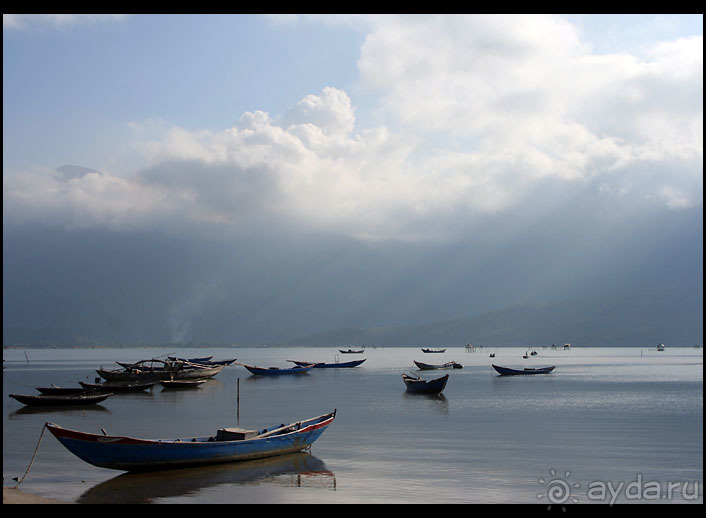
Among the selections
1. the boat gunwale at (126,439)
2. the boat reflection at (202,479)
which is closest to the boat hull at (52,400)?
the boat gunwale at (126,439)

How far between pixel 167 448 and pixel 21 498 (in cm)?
556

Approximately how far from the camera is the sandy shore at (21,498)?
2178 centimetres

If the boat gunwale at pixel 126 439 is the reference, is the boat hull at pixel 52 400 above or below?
above

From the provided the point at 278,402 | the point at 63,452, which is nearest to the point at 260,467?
the point at 63,452

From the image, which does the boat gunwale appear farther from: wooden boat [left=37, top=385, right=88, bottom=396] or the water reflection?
wooden boat [left=37, top=385, right=88, bottom=396]

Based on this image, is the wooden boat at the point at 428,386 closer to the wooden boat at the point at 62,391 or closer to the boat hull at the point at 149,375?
the boat hull at the point at 149,375

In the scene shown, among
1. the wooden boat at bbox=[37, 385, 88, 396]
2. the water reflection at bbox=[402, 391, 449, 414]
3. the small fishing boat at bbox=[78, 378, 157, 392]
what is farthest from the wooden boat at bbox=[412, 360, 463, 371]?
the wooden boat at bbox=[37, 385, 88, 396]

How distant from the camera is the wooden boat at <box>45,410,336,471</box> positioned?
83.8 ft

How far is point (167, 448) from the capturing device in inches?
1040

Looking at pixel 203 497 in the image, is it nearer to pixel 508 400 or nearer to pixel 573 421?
pixel 573 421

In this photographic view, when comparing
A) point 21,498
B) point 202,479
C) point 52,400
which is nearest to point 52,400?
point 52,400

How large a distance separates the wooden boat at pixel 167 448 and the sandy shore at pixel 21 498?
92.0 inches

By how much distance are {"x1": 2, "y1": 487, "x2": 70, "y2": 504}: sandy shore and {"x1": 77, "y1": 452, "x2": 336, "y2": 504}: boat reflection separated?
111 cm
